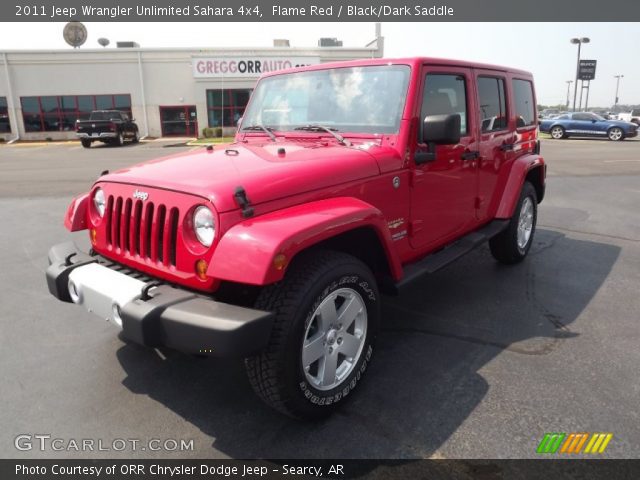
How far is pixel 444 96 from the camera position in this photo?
3.71m

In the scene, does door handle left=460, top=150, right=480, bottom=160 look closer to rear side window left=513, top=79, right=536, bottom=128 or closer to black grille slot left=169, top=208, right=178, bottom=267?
rear side window left=513, top=79, right=536, bottom=128

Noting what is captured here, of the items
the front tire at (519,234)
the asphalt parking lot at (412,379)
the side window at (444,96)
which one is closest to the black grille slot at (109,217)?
the asphalt parking lot at (412,379)

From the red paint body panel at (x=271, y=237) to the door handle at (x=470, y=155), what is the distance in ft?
5.43

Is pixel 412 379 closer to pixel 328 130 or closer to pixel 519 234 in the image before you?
pixel 328 130

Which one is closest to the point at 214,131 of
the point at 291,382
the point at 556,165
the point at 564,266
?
the point at 556,165

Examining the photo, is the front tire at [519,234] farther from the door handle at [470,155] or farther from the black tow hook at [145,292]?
the black tow hook at [145,292]

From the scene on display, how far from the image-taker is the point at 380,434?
8.25 ft

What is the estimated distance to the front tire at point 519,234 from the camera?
4949 mm

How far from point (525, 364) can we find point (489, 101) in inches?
96.3

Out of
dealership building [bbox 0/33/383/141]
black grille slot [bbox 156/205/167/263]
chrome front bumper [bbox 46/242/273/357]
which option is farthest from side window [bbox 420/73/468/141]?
dealership building [bbox 0/33/383/141]

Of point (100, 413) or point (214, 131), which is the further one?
point (214, 131)

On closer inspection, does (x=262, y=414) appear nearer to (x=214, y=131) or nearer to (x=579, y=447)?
(x=579, y=447)

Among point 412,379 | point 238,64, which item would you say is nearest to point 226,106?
point 238,64

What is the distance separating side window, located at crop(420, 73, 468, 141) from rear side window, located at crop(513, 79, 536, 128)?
4.50ft
